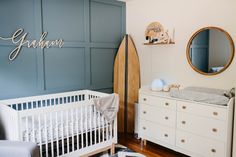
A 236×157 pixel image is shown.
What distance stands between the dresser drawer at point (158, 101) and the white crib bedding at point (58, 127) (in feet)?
2.23

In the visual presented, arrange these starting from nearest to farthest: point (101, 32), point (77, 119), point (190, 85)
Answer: point (77, 119)
point (190, 85)
point (101, 32)

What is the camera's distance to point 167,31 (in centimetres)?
319

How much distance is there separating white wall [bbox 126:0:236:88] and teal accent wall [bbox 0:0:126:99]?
38cm

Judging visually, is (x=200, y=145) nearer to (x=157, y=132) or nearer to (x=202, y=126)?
(x=202, y=126)

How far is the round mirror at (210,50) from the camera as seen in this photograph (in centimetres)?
258

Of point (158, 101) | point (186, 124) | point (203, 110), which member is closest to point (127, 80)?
point (158, 101)

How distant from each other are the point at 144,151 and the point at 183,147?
1.90 feet

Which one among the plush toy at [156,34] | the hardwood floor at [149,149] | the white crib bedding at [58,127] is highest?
the plush toy at [156,34]

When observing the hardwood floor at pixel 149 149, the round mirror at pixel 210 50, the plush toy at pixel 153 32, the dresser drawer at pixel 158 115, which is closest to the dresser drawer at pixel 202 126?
the dresser drawer at pixel 158 115

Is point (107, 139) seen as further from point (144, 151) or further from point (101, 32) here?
point (101, 32)

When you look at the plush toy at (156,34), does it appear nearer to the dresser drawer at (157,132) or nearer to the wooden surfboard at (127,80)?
the wooden surfboard at (127,80)

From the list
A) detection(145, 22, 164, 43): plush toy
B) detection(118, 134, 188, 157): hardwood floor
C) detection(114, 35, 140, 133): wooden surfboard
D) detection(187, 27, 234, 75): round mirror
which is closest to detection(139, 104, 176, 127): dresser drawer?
detection(118, 134, 188, 157): hardwood floor

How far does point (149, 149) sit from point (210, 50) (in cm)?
161

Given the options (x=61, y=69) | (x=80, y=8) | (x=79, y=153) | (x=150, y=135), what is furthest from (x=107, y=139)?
(x=80, y=8)
